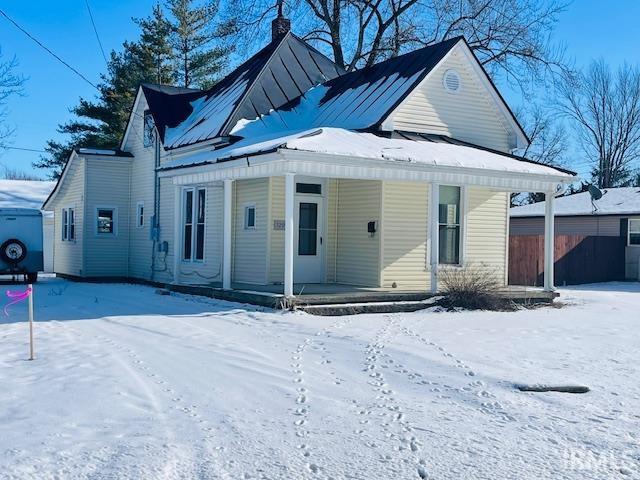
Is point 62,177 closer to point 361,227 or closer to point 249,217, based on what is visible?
point 249,217

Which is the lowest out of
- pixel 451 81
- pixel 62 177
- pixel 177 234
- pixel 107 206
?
pixel 177 234

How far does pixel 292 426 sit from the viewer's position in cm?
618

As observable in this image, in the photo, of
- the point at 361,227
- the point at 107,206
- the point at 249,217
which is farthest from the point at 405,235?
the point at 107,206

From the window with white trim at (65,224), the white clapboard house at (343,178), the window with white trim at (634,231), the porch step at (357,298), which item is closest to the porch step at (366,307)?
the porch step at (357,298)

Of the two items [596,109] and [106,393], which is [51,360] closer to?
[106,393]

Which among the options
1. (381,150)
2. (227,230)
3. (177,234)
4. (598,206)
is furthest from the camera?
(598,206)

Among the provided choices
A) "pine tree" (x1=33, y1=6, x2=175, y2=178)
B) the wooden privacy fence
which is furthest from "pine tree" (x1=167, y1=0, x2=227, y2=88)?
the wooden privacy fence

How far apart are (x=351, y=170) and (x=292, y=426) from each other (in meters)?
8.09

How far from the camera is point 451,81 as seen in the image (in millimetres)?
17625

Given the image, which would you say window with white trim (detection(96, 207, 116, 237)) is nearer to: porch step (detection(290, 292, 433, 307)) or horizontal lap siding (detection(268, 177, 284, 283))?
horizontal lap siding (detection(268, 177, 284, 283))

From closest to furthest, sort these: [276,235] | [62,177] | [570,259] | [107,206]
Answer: [276,235] → [107,206] → [62,177] → [570,259]

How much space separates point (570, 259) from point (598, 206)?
6.42 metres

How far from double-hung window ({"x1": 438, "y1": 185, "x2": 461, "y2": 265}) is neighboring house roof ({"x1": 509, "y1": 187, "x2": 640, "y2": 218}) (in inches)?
549

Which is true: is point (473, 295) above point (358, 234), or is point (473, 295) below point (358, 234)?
below
